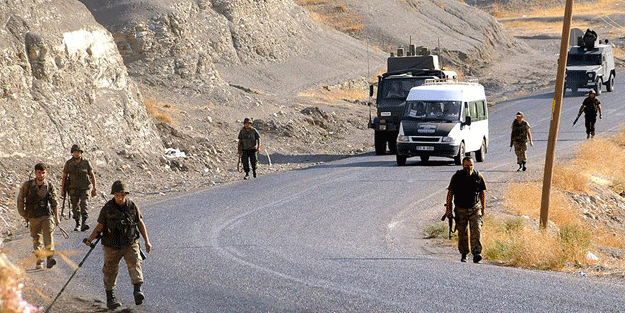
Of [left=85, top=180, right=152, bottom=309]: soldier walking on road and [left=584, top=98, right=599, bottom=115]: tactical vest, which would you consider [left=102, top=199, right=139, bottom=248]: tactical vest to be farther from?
[left=584, top=98, right=599, bottom=115]: tactical vest

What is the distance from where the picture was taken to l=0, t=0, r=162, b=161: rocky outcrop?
27844mm

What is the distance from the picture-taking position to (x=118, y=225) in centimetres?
1202

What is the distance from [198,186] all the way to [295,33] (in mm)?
30231

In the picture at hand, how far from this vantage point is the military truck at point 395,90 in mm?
32875

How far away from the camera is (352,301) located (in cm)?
1227

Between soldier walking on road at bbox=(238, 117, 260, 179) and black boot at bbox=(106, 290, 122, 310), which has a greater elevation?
soldier walking on road at bbox=(238, 117, 260, 179)

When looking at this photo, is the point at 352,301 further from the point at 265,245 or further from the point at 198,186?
the point at 198,186

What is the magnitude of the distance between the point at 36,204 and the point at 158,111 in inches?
855

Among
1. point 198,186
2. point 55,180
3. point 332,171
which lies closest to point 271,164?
point 332,171

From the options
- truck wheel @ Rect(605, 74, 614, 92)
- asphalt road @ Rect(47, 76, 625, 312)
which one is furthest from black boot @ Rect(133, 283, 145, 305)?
truck wheel @ Rect(605, 74, 614, 92)

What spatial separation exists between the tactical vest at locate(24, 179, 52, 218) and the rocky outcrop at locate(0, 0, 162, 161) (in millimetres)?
11354

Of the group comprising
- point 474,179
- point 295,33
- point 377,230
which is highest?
point 295,33

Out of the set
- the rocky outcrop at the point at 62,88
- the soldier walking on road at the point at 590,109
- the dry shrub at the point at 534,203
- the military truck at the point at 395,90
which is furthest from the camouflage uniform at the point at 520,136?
the rocky outcrop at the point at 62,88

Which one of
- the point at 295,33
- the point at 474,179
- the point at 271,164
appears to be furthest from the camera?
the point at 295,33
